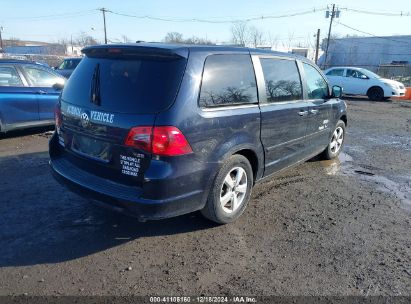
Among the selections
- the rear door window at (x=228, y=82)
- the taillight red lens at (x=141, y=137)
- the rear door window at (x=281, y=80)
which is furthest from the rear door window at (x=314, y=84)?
the taillight red lens at (x=141, y=137)

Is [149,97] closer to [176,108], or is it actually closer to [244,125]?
[176,108]

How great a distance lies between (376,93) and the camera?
18.7 m

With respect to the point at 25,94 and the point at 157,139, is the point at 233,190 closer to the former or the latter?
the point at 157,139

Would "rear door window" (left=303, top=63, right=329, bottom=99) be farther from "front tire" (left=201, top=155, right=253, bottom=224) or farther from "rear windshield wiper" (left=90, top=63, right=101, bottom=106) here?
"rear windshield wiper" (left=90, top=63, right=101, bottom=106)

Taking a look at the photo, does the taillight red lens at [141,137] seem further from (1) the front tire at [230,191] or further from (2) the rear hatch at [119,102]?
(1) the front tire at [230,191]

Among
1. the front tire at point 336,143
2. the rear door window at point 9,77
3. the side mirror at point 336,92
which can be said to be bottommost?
the front tire at point 336,143

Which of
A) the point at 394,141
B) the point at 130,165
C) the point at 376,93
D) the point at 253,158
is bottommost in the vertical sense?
the point at 394,141

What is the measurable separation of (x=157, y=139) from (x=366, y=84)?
1828 centimetres

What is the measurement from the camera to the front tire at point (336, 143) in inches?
260

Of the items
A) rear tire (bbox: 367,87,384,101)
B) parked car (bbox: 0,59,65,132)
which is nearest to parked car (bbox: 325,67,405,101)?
rear tire (bbox: 367,87,384,101)

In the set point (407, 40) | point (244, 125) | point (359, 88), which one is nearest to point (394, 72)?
point (359, 88)

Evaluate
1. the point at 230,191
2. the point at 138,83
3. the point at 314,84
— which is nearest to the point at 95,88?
the point at 138,83

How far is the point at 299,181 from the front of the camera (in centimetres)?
558

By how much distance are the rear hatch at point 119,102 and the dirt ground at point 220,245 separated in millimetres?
726
